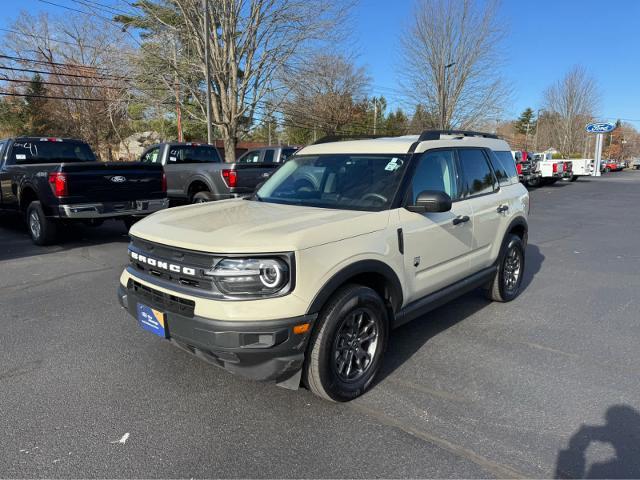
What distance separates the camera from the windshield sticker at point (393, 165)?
144 inches

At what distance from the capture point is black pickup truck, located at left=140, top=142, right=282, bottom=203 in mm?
9719

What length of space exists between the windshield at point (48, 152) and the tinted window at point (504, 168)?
8.41 meters

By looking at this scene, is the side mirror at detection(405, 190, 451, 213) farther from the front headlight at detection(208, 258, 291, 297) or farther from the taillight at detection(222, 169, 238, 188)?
the taillight at detection(222, 169, 238, 188)

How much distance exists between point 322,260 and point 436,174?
1684 millimetres

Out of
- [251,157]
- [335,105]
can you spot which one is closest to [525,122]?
[335,105]

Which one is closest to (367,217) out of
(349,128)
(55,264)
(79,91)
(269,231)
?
(269,231)

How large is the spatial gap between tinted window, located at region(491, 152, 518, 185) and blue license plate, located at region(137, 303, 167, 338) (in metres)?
3.75

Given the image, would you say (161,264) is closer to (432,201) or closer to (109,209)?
(432,201)

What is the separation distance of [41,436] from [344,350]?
1.92 meters

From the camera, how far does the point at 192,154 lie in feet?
37.1

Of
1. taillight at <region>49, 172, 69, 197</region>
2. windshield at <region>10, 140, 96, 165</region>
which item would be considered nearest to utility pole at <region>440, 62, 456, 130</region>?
windshield at <region>10, 140, 96, 165</region>

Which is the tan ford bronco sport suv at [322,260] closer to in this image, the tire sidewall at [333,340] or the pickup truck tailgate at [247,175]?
the tire sidewall at [333,340]

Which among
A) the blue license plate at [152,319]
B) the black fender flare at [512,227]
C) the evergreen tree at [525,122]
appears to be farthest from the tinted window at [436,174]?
the evergreen tree at [525,122]

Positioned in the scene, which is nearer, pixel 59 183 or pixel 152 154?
pixel 59 183
